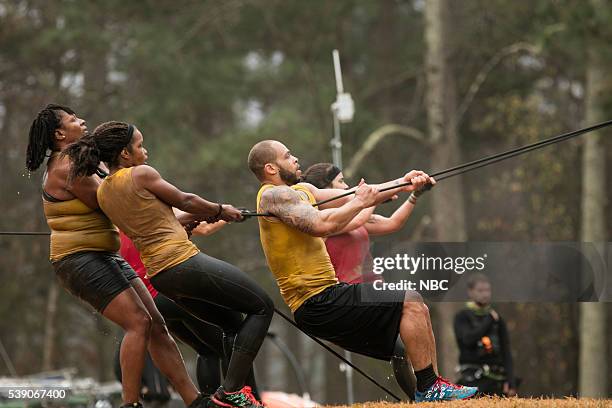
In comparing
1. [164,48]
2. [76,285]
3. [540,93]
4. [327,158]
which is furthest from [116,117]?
[76,285]

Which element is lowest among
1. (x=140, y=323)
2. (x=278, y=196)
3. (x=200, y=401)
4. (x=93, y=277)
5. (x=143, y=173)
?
(x=200, y=401)

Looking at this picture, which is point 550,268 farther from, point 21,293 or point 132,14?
point 21,293

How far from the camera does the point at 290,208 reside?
708 centimetres

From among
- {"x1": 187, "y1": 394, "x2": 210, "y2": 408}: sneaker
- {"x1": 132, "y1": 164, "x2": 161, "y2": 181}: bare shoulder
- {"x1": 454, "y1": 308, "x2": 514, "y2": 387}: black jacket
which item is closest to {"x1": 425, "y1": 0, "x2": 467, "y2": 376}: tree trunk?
{"x1": 454, "y1": 308, "x2": 514, "y2": 387}: black jacket

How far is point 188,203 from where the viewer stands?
703 cm

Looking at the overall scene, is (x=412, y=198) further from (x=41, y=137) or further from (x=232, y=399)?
(x=41, y=137)

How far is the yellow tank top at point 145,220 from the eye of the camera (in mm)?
6895

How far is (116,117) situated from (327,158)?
452 centimetres

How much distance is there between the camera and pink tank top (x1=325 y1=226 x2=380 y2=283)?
7.98 metres

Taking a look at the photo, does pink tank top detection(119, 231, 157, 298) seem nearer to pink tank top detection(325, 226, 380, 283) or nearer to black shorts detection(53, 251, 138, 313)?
black shorts detection(53, 251, 138, 313)

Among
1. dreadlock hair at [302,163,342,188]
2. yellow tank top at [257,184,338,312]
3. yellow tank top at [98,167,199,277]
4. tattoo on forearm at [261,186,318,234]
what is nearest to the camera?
yellow tank top at [98,167,199,277]

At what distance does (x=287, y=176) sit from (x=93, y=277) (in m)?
1.43

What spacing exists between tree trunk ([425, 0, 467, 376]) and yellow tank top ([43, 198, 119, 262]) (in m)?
12.5

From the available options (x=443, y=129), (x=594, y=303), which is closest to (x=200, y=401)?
(x=443, y=129)
